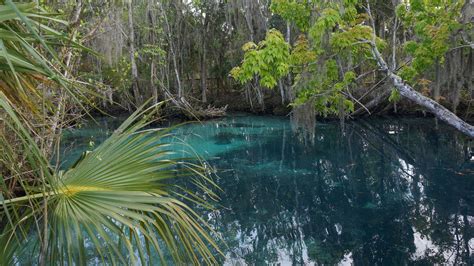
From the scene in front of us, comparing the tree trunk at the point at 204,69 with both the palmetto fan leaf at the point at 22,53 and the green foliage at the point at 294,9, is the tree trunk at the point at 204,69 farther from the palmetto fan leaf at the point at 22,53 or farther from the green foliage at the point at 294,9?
the palmetto fan leaf at the point at 22,53

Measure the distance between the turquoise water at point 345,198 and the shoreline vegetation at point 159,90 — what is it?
2.12ft

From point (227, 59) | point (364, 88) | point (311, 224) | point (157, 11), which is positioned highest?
point (157, 11)

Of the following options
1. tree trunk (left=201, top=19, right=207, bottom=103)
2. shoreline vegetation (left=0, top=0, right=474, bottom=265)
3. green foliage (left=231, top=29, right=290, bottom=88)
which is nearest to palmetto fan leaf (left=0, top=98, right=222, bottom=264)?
shoreline vegetation (left=0, top=0, right=474, bottom=265)

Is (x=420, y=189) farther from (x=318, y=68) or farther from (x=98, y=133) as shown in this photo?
(x=98, y=133)

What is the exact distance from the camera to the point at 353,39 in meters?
6.27

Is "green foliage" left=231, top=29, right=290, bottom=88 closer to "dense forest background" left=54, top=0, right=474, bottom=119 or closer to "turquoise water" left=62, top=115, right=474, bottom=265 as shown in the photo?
"turquoise water" left=62, top=115, right=474, bottom=265

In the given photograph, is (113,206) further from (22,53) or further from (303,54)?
(303,54)

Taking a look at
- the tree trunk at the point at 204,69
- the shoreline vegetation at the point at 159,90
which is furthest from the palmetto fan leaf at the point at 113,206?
the tree trunk at the point at 204,69

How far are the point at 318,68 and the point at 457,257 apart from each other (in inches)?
132

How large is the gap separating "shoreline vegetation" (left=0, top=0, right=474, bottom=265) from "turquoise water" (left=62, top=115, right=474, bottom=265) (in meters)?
0.65

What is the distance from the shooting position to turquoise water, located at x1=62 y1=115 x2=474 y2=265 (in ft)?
16.2

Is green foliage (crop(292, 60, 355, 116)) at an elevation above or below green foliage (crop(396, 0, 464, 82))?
below

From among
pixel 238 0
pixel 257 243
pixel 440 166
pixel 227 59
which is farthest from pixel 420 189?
pixel 227 59

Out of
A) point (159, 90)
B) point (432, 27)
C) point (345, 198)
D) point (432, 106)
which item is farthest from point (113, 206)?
point (159, 90)
